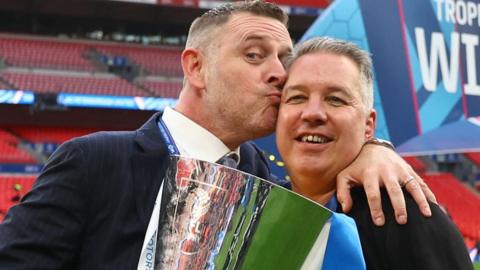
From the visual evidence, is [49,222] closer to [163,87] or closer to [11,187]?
[11,187]

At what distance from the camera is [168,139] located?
1.47m

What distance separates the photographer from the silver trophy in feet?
2.82

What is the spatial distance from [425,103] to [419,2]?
2.19ft

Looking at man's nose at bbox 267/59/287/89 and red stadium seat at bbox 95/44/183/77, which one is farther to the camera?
red stadium seat at bbox 95/44/183/77

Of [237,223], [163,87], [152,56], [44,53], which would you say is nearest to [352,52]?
[237,223]

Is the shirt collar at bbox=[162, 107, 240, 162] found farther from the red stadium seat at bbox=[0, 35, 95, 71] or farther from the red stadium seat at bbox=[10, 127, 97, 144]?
the red stadium seat at bbox=[0, 35, 95, 71]

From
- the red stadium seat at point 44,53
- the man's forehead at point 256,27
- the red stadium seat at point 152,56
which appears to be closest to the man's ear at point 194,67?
the man's forehead at point 256,27

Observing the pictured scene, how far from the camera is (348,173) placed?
4.14 feet

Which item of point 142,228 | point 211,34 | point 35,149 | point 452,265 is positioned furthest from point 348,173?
point 35,149

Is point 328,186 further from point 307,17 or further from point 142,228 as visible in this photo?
point 307,17

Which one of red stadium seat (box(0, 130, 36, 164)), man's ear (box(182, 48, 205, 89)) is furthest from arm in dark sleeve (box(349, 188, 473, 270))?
red stadium seat (box(0, 130, 36, 164))

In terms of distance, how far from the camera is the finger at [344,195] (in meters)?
1.19

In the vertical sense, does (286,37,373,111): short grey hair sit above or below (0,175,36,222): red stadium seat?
above

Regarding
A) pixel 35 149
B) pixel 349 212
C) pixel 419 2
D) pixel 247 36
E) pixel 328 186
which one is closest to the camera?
pixel 349 212
